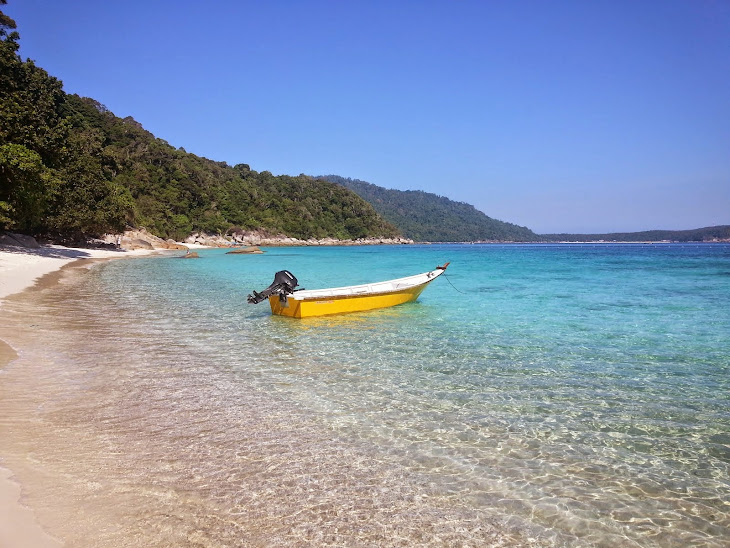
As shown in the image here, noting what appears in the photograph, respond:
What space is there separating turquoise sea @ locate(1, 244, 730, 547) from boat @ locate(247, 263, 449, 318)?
1.63 metres

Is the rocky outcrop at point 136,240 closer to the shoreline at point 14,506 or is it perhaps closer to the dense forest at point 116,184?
the dense forest at point 116,184

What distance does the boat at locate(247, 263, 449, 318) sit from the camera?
12.1 meters

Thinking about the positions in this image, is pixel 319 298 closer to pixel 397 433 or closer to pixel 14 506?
pixel 397 433

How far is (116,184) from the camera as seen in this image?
5219 centimetres

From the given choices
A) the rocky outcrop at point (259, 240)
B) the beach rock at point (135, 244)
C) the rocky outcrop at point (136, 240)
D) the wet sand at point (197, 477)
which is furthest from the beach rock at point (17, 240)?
the rocky outcrop at point (259, 240)

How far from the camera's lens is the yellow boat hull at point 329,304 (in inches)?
479

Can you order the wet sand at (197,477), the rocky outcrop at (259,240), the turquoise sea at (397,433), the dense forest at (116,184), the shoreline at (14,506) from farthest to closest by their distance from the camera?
1. the rocky outcrop at (259,240)
2. the dense forest at (116,184)
3. the turquoise sea at (397,433)
4. the wet sand at (197,477)
5. the shoreline at (14,506)

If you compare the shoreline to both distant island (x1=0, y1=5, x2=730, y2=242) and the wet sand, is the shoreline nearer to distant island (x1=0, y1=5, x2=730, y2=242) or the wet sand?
the wet sand

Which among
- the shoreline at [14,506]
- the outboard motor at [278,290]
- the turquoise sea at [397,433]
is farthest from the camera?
the outboard motor at [278,290]

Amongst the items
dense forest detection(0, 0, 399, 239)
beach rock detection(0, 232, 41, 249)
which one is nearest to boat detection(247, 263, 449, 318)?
dense forest detection(0, 0, 399, 239)

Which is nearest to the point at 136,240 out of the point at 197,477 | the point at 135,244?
the point at 135,244

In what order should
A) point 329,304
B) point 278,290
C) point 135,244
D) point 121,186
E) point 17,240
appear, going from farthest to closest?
point 121,186 < point 135,244 < point 17,240 < point 329,304 < point 278,290

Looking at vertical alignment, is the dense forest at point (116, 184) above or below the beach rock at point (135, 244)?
above

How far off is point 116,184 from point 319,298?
49.1 m
